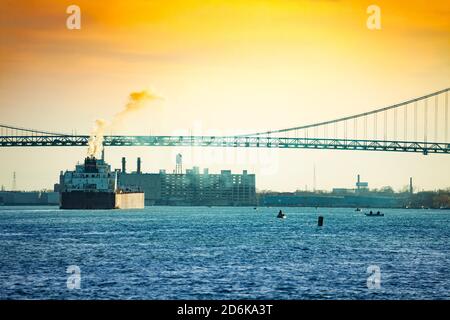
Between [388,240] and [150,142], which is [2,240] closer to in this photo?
[388,240]

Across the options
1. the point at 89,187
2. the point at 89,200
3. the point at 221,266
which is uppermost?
the point at 89,187

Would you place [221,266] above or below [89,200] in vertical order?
below

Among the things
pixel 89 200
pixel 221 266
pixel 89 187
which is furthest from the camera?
pixel 89 187

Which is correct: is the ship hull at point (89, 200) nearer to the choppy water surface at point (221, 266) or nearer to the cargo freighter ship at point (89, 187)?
the cargo freighter ship at point (89, 187)

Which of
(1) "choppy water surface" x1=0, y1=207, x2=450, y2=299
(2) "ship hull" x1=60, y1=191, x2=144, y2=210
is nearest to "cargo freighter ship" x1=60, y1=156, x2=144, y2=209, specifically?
(2) "ship hull" x1=60, y1=191, x2=144, y2=210

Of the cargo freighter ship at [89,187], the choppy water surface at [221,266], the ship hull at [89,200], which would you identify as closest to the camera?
the choppy water surface at [221,266]

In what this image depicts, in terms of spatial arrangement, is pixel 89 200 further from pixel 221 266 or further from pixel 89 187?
pixel 221 266

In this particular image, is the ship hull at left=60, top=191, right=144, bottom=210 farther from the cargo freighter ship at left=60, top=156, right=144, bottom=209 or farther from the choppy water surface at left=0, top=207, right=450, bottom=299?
the choppy water surface at left=0, top=207, right=450, bottom=299

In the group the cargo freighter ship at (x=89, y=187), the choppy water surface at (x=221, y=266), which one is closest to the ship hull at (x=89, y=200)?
the cargo freighter ship at (x=89, y=187)

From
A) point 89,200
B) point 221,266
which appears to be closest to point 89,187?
point 89,200

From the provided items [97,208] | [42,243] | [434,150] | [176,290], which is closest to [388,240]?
[42,243]

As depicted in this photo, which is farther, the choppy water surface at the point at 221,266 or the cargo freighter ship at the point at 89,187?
the cargo freighter ship at the point at 89,187

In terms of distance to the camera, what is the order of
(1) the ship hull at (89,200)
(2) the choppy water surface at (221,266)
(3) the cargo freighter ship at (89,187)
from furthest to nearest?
(3) the cargo freighter ship at (89,187) → (1) the ship hull at (89,200) → (2) the choppy water surface at (221,266)
